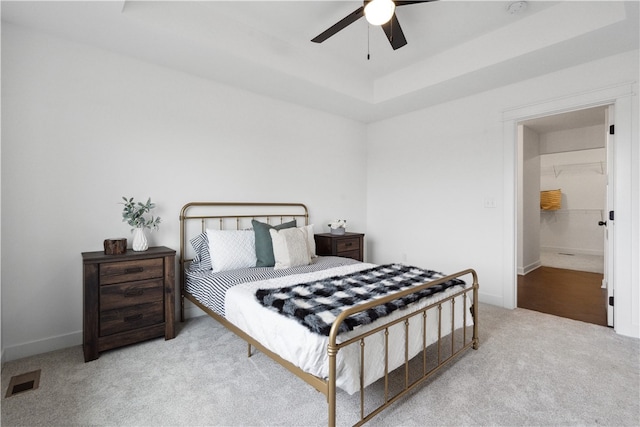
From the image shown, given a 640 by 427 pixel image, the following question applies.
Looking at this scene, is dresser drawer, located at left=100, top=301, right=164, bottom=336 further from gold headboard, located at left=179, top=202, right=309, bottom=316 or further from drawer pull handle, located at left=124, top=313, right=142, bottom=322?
gold headboard, located at left=179, top=202, right=309, bottom=316

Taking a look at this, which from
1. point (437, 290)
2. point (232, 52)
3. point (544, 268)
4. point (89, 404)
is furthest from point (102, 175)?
point (544, 268)

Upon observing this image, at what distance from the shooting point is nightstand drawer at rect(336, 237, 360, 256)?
412 cm

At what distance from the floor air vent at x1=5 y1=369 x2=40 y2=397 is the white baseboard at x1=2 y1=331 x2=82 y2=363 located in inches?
13.6

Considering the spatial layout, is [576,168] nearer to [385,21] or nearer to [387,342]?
[385,21]

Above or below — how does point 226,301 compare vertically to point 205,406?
above

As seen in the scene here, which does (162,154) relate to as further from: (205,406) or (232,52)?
(205,406)

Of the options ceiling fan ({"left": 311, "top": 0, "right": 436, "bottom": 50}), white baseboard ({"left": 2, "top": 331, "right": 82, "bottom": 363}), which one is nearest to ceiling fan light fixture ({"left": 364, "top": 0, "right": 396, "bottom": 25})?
→ ceiling fan ({"left": 311, "top": 0, "right": 436, "bottom": 50})

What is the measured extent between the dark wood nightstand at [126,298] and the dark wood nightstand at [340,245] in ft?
6.39

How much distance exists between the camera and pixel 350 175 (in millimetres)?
4992

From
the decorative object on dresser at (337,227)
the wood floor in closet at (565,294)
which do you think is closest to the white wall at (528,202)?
the wood floor in closet at (565,294)

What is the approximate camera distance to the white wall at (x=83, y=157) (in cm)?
244

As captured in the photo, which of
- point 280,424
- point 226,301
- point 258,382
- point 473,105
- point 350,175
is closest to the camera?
point 280,424

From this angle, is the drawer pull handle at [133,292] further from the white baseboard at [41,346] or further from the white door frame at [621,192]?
the white door frame at [621,192]

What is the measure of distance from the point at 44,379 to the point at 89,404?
0.58 m
